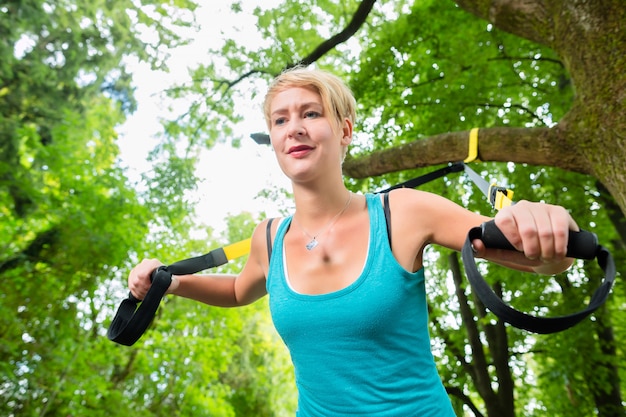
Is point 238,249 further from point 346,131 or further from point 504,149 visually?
point 504,149

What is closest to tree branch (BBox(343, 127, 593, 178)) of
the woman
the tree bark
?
the tree bark

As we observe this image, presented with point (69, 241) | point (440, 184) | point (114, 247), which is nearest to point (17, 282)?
point (69, 241)

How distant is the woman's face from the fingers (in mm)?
782

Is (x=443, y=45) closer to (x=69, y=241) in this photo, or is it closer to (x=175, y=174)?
(x=175, y=174)

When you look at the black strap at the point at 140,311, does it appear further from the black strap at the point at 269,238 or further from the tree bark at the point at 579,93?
the tree bark at the point at 579,93

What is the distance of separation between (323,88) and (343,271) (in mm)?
660

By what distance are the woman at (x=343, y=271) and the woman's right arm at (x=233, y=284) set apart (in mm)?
56

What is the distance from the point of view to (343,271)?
1.55 m

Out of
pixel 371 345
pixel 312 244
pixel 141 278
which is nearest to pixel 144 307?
pixel 141 278

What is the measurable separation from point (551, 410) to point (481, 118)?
5.19 metres

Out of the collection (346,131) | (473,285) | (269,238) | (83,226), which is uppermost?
(83,226)

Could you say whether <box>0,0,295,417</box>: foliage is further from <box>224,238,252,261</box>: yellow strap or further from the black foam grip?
the black foam grip

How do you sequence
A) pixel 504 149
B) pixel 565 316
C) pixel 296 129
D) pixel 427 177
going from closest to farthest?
→ pixel 565 316 < pixel 296 129 < pixel 427 177 < pixel 504 149

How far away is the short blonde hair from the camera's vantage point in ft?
5.66
